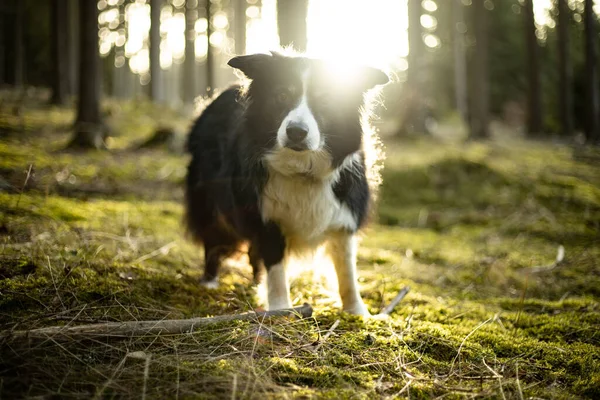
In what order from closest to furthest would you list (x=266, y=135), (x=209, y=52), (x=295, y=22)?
(x=266, y=135) → (x=295, y=22) → (x=209, y=52)

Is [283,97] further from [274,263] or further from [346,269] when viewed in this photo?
[346,269]

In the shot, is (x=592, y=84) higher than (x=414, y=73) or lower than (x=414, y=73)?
lower

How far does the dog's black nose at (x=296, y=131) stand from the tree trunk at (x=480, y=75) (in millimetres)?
13098

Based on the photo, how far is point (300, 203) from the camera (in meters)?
3.35

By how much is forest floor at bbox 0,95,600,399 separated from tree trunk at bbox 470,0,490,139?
730 cm

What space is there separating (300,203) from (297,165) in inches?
10.4

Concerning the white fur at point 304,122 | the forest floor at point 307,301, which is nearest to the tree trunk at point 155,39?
the forest floor at point 307,301

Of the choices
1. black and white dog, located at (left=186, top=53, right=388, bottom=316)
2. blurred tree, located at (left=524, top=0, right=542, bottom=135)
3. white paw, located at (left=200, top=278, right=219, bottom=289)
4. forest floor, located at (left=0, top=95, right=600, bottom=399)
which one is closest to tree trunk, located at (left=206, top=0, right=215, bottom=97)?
forest floor, located at (left=0, top=95, right=600, bottom=399)

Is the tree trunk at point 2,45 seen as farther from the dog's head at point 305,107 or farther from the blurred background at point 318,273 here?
the dog's head at point 305,107

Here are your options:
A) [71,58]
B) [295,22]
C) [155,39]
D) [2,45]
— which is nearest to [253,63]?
[295,22]

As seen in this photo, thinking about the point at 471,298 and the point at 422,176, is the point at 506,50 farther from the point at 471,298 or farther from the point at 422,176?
the point at 471,298

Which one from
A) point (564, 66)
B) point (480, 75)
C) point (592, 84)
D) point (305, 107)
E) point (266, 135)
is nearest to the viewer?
point (305, 107)

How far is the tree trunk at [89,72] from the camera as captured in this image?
10.2 metres

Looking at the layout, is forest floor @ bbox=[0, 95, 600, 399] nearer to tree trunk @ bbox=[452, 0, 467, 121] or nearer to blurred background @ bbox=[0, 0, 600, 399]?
blurred background @ bbox=[0, 0, 600, 399]
